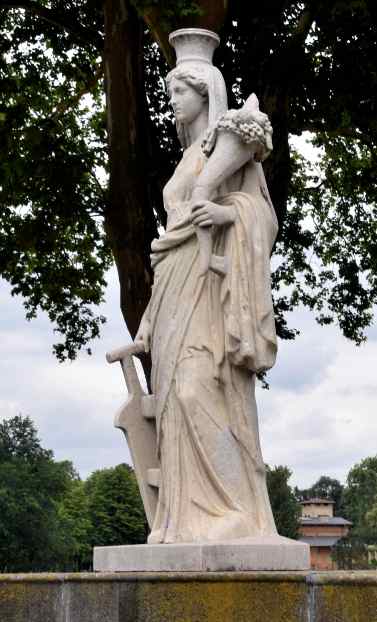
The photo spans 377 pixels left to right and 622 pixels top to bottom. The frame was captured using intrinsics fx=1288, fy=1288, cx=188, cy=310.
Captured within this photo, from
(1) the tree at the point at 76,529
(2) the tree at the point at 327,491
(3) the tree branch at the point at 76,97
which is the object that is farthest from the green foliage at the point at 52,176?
(2) the tree at the point at 327,491

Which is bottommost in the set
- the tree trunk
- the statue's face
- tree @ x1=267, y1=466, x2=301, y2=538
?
the statue's face

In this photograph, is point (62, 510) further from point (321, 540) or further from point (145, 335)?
point (145, 335)

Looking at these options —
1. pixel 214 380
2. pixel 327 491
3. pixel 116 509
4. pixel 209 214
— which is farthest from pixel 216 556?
pixel 327 491

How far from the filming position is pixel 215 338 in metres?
7.63

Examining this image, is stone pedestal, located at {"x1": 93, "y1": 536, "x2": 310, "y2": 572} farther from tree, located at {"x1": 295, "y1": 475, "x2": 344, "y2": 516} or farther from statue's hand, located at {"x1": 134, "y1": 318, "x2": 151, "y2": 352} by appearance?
tree, located at {"x1": 295, "y1": 475, "x2": 344, "y2": 516}

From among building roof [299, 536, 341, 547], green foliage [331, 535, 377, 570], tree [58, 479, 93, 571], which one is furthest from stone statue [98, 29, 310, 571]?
building roof [299, 536, 341, 547]

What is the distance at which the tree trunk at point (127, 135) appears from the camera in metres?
16.5

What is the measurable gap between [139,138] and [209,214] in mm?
9257

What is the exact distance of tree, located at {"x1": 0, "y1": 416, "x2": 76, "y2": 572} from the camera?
52.8 meters

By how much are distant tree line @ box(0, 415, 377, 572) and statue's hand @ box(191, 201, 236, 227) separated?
36.4m

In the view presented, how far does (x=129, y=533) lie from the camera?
2552 inches

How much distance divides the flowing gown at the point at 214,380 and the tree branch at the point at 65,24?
11.7 m

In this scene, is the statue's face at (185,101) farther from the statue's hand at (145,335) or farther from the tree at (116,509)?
the tree at (116,509)

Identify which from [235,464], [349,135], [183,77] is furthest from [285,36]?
[235,464]
